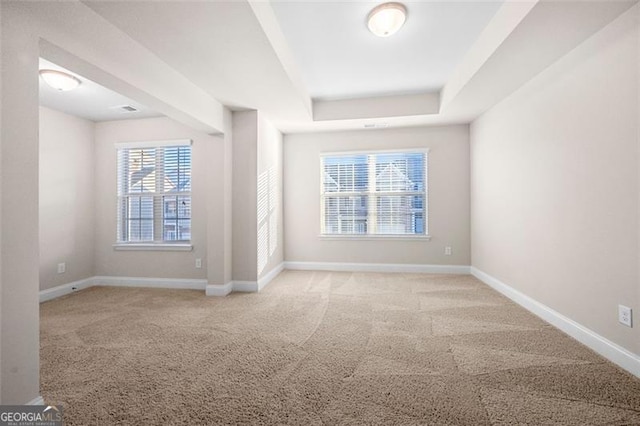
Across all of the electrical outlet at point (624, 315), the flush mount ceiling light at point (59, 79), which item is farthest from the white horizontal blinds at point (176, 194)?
the electrical outlet at point (624, 315)

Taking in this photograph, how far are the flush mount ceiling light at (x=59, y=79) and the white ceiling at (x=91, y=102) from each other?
0.06 m

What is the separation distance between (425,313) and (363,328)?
2.61ft

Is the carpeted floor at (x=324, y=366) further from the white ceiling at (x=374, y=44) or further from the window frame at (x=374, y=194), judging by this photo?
the white ceiling at (x=374, y=44)

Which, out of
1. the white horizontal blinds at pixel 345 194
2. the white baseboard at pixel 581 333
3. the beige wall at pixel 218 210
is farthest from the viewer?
the white horizontal blinds at pixel 345 194

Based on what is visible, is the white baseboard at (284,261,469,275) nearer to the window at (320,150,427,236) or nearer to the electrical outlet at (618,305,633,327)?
the window at (320,150,427,236)

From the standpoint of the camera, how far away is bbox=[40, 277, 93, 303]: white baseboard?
362 cm

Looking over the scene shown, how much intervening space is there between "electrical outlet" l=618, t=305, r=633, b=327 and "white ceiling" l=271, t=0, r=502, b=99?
7.78 feet

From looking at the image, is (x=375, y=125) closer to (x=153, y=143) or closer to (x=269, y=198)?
(x=269, y=198)

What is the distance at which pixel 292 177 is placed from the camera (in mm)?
5098

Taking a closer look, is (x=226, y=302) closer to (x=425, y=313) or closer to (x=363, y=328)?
(x=363, y=328)

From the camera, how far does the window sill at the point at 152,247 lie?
4164 mm

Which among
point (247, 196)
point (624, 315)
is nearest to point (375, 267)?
point (247, 196)

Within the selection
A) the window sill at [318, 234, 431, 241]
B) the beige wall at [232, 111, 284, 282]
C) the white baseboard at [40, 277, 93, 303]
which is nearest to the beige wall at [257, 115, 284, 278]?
the beige wall at [232, 111, 284, 282]

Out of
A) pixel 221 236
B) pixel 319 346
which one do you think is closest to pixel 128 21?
pixel 221 236
